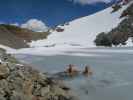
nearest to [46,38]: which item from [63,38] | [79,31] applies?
[63,38]

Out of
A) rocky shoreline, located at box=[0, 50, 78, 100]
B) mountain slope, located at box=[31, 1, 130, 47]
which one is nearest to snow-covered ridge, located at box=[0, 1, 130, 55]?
mountain slope, located at box=[31, 1, 130, 47]

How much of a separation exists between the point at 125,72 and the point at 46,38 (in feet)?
322

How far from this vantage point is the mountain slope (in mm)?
113062

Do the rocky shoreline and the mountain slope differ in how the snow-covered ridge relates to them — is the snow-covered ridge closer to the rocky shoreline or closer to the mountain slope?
the mountain slope

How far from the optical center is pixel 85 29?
130125 millimetres

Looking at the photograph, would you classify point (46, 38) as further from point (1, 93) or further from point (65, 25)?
point (1, 93)

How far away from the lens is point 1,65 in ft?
62.8

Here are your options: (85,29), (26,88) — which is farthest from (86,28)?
(26,88)

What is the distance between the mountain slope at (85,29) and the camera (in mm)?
113062

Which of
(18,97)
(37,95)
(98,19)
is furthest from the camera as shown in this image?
(98,19)

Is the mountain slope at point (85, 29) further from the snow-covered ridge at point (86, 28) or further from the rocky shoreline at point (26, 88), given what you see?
the rocky shoreline at point (26, 88)

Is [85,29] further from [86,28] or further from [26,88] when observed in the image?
[26,88]

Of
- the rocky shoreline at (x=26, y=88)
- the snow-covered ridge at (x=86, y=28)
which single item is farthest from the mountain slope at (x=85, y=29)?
the rocky shoreline at (x=26, y=88)

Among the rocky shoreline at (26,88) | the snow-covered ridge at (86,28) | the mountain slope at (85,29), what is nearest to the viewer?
the rocky shoreline at (26,88)
